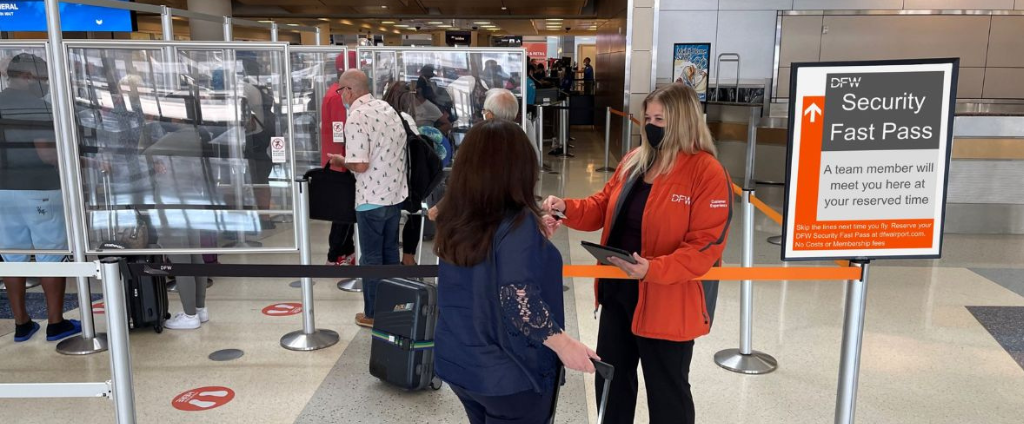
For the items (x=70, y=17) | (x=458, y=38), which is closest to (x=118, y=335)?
(x=70, y=17)

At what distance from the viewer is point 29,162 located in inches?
161

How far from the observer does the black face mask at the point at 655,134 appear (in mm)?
2465

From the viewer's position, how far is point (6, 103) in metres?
4.02

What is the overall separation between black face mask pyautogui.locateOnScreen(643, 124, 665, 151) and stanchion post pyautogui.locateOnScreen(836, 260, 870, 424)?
2.55 ft

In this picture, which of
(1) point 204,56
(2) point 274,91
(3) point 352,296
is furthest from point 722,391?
(1) point 204,56

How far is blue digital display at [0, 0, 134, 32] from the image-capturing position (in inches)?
347

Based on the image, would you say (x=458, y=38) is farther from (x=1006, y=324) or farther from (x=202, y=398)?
(x=202, y=398)

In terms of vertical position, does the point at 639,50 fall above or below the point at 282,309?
above

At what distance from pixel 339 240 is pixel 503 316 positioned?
353cm

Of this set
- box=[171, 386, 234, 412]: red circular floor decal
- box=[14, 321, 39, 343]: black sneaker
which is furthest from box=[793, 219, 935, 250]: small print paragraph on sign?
box=[14, 321, 39, 343]: black sneaker

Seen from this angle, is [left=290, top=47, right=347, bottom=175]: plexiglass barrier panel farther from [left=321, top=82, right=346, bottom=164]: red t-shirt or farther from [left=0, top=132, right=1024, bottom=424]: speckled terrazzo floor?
[left=0, top=132, right=1024, bottom=424]: speckled terrazzo floor

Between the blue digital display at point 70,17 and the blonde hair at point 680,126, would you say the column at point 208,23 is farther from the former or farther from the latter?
the blonde hair at point 680,126

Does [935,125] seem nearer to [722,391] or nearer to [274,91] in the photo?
[722,391]

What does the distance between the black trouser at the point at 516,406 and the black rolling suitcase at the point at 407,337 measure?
5.09ft
